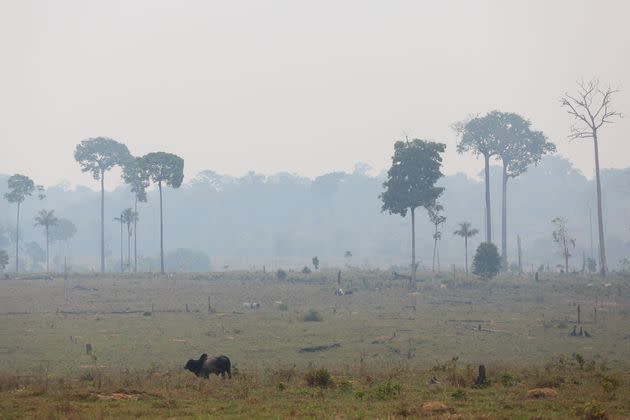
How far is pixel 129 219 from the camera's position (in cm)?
8325

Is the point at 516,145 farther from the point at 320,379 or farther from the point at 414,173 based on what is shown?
the point at 320,379

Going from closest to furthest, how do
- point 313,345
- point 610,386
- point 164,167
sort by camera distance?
point 610,386, point 313,345, point 164,167

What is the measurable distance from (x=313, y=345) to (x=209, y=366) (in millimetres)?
13355

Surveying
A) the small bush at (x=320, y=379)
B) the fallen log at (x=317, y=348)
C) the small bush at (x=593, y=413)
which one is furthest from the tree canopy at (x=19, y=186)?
the small bush at (x=593, y=413)

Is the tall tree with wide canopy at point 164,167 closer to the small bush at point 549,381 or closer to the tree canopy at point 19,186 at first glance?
the tree canopy at point 19,186

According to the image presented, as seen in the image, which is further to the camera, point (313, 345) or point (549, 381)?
point (313, 345)

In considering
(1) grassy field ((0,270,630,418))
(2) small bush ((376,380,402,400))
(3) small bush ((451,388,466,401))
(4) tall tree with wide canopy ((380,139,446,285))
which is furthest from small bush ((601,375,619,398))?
(4) tall tree with wide canopy ((380,139,446,285))

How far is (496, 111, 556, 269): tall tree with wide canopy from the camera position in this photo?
89938 millimetres

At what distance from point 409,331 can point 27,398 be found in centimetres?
2604

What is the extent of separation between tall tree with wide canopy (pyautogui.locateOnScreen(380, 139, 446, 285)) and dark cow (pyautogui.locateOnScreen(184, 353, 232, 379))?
147 ft

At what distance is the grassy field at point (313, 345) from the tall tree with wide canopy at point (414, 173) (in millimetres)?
7888

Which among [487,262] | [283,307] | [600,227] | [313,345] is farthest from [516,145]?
[313,345]

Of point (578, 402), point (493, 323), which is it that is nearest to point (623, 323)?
point (493, 323)

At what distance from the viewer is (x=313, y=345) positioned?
120 feet
